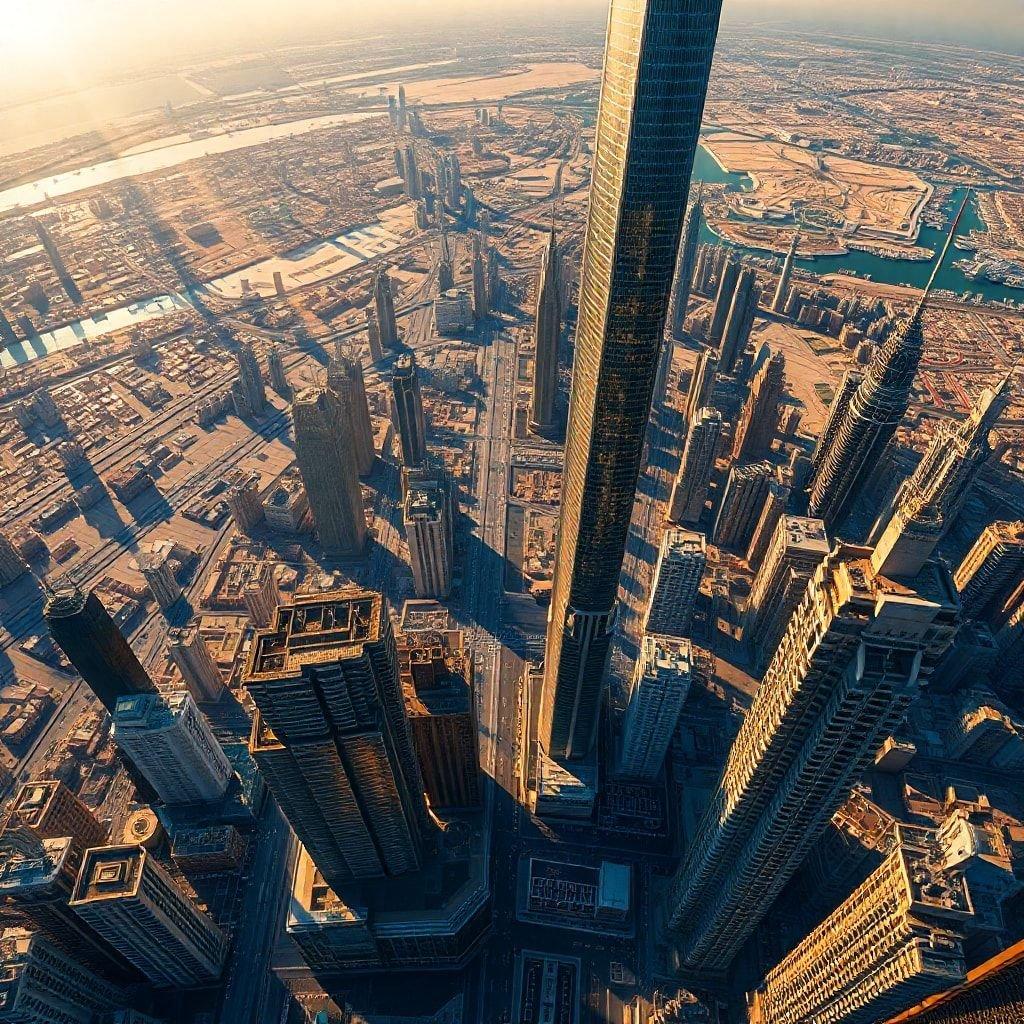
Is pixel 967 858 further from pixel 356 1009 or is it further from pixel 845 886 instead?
pixel 356 1009

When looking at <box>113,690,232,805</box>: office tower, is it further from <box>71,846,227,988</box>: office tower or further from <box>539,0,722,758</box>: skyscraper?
<box>539,0,722,758</box>: skyscraper

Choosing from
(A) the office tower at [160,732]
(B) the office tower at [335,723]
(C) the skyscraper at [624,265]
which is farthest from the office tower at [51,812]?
→ (C) the skyscraper at [624,265]

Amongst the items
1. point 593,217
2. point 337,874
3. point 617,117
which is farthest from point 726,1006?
point 617,117

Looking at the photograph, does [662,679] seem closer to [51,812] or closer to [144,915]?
[144,915]

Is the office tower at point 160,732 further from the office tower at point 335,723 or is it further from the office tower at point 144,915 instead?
the office tower at point 335,723

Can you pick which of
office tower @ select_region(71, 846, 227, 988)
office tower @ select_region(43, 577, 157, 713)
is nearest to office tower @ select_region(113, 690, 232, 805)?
office tower @ select_region(43, 577, 157, 713)
